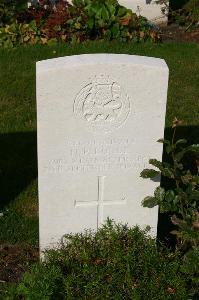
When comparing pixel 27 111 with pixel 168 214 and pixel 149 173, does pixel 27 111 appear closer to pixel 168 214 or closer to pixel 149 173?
pixel 168 214

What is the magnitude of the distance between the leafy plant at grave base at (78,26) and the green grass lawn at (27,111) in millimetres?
221

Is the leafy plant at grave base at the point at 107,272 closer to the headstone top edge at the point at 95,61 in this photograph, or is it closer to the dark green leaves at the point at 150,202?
the dark green leaves at the point at 150,202

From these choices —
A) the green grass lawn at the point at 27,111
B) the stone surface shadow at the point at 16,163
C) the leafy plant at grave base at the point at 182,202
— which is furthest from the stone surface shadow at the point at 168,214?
the stone surface shadow at the point at 16,163

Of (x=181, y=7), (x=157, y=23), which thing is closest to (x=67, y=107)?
(x=157, y=23)

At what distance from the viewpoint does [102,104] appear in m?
3.85

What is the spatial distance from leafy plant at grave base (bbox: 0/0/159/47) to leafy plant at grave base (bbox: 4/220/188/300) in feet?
17.1

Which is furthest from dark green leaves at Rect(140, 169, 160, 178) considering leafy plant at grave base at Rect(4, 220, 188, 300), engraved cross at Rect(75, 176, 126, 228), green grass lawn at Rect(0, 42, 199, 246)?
green grass lawn at Rect(0, 42, 199, 246)

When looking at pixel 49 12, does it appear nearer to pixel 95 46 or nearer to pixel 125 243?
pixel 95 46

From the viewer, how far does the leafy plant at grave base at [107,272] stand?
3.59 m

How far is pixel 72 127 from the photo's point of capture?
3854 millimetres

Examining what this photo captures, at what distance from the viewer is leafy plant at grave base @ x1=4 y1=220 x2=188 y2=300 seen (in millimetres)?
3589

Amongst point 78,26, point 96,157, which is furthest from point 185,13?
point 96,157

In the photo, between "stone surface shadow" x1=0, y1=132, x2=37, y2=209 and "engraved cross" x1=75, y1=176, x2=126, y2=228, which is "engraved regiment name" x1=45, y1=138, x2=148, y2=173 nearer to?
"engraved cross" x1=75, y1=176, x2=126, y2=228

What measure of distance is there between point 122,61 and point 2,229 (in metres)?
1.82
